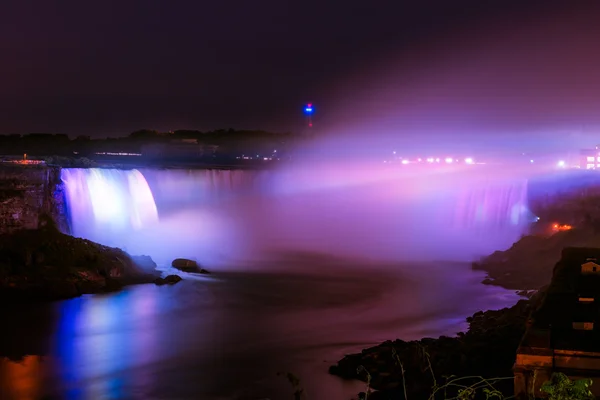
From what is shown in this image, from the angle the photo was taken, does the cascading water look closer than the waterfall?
Yes

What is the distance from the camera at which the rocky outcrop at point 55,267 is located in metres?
20.9

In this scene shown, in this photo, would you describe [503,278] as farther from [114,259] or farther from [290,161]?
[290,161]

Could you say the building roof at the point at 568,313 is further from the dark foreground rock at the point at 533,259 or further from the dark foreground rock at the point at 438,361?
the dark foreground rock at the point at 533,259

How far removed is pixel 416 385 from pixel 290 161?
3868cm

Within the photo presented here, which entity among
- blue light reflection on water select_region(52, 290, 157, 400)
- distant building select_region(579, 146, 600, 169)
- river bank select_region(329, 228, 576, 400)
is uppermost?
distant building select_region(579, 146, 600, 169)

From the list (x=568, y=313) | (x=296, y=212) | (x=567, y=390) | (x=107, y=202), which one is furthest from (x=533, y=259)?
(x=567, y=390)

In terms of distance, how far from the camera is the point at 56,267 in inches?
859

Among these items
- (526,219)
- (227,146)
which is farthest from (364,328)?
(227,146)

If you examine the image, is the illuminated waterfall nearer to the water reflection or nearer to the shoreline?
the shoreline

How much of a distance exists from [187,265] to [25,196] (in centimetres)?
627

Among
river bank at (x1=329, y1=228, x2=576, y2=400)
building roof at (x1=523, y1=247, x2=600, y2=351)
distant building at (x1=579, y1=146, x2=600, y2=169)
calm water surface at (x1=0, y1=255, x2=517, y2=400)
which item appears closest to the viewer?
building roof at (x1=523, y1=247, x2=600, y2=351)

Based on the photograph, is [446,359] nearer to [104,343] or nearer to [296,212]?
[104,343]

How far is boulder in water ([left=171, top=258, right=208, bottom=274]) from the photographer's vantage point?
2628 centimetres

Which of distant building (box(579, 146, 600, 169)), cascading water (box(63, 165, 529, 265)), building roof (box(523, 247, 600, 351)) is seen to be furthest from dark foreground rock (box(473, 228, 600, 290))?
→ distant building (box(579, 146, 600, 169))
